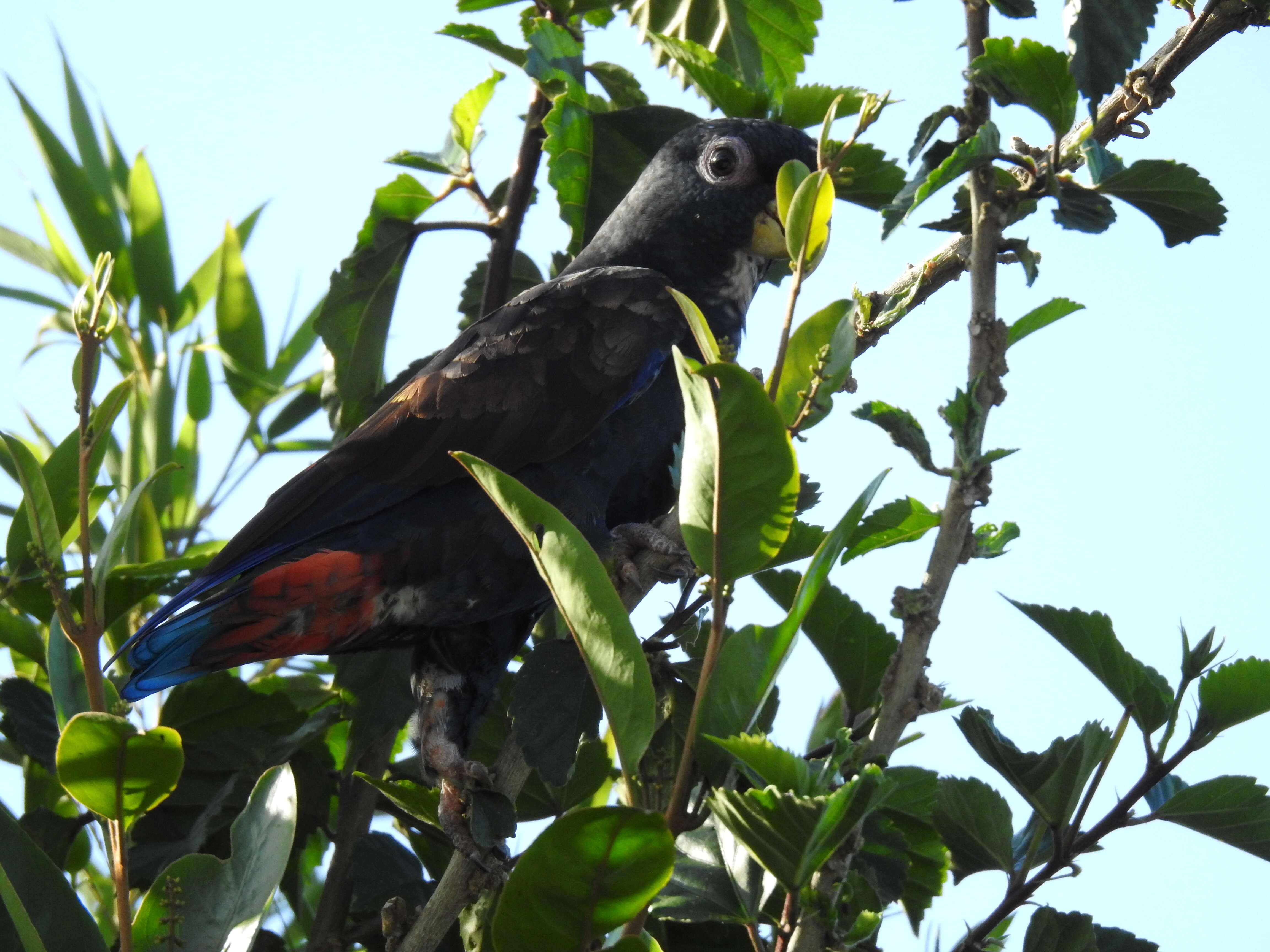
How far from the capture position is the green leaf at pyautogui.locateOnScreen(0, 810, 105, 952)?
103 centimetres

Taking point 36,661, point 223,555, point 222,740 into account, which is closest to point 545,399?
point 223,555

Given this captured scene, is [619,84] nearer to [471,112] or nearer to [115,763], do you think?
[471,112]

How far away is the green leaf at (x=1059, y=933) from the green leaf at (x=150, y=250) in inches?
73.5

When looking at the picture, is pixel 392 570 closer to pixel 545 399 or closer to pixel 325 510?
pixel 325 510

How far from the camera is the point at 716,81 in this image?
5.27ft

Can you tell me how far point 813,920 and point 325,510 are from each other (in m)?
0.95

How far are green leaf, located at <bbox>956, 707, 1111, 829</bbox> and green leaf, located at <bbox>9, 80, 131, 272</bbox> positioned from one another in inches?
72.5

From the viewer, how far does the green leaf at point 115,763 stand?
964 millimetres

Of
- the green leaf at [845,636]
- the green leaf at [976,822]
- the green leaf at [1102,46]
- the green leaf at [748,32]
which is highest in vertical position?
the green leaf at [748,32]

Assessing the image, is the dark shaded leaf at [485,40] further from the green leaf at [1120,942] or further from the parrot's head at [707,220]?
the green leaf at [1120,942]

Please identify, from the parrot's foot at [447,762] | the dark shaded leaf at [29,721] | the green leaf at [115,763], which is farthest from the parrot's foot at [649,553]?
the dark shaded leaf at [29,721]

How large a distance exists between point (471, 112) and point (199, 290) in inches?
29.5

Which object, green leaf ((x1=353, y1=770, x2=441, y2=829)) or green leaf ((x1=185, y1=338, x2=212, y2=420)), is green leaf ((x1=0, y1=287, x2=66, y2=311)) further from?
green leaf ((x1=353, y1=770, x2=441, y2=829))

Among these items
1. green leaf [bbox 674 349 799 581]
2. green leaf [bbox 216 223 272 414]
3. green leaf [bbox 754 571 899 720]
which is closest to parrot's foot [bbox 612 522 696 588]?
green leaf [bbox 754 571 899 720]
